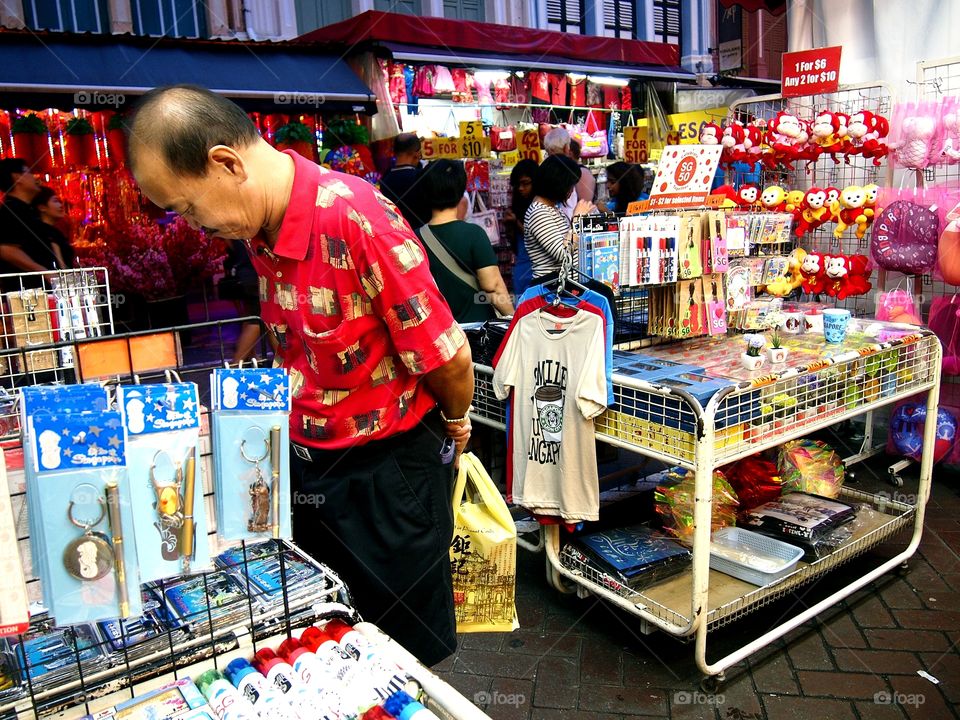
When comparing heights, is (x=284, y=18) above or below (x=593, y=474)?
above

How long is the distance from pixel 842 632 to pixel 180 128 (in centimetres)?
317

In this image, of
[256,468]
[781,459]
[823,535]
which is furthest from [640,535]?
[256,468]

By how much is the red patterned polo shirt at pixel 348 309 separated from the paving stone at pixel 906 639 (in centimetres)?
242

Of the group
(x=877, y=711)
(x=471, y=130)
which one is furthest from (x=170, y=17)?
(x=877, y=711)

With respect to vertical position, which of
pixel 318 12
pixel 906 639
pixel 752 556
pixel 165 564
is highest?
pixel 318 12

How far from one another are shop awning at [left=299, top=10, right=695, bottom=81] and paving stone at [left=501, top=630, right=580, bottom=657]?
5212 millimetres

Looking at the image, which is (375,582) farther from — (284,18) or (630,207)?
(284,18)

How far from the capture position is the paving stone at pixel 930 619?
10.3 feet

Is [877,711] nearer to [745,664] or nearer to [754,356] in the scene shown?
[745,664]

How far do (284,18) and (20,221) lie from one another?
202 inches

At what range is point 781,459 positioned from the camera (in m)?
3.99

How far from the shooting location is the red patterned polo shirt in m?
1.61

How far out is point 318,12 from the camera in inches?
356

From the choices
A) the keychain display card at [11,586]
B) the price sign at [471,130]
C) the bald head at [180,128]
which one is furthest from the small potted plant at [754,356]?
the price sign at [471,130]
